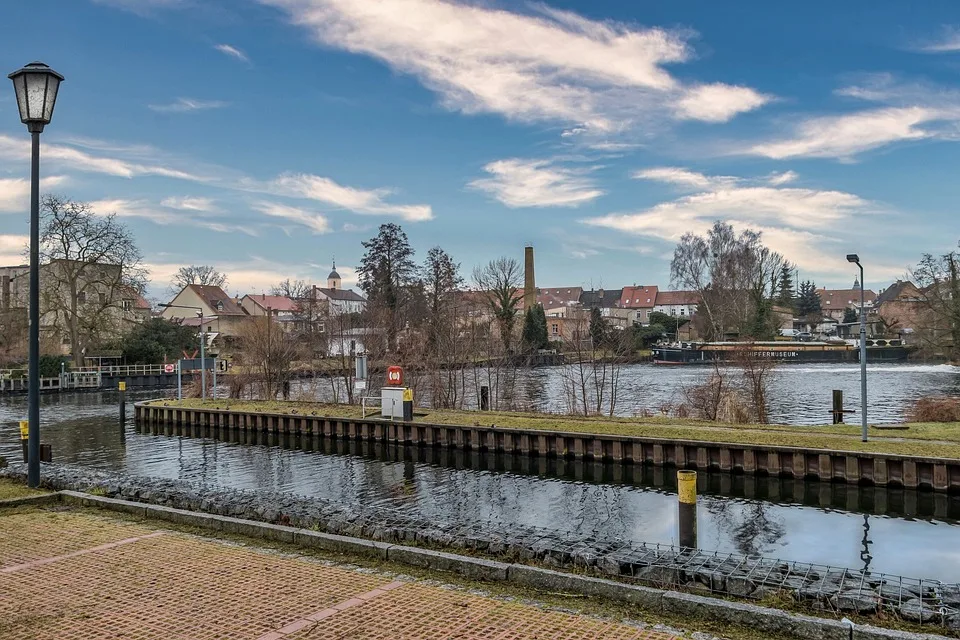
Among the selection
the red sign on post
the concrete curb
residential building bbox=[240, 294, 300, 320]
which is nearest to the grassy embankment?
the red sign on post

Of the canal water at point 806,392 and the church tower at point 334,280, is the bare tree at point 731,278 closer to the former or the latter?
the canal water at point 806,392

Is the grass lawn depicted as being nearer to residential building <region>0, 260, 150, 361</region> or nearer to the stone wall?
the stone wall

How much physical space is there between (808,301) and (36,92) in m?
128

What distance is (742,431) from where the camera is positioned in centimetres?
2241

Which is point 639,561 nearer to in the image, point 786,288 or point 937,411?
point 937,411

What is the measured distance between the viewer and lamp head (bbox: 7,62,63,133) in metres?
11.7

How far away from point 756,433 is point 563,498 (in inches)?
286

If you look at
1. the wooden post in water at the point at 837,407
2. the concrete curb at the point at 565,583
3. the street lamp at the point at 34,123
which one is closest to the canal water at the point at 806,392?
the wooden post in water at the point at 837,407

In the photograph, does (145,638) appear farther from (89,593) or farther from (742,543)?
(742,543)

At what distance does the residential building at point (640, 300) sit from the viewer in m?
136

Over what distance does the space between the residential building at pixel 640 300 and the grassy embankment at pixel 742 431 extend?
110 meters

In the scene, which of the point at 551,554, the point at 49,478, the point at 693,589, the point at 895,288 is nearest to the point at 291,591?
the point at 551,554

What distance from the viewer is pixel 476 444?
1025 inches

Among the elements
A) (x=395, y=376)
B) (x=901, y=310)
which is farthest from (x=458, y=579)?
(x=901, y=310)
